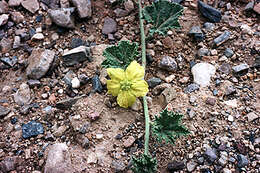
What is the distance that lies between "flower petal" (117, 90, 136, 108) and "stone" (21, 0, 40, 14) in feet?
4.80

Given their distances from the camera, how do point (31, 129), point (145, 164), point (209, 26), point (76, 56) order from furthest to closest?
point (209, 26), point (76, 56), point (31, 129), point (145, 164)

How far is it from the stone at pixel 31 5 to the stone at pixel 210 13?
169cm

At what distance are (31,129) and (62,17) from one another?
1.16 meters

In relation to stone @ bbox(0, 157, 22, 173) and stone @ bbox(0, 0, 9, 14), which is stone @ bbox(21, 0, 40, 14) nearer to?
stone @ bbox(0, 0, 9, 14)

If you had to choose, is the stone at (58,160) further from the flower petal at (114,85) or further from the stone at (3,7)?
the stone at (3,7)

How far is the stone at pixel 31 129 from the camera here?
9.15 ft

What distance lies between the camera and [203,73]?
3.01m

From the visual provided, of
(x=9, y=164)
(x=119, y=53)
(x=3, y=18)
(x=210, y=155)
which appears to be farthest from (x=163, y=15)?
(x=9, y=164)

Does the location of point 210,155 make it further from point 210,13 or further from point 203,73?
point 210,13

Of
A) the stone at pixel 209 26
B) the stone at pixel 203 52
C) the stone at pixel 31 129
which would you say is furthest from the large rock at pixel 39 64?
the stone at pixel 209 26

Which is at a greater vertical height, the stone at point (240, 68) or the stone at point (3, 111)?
the stone at point (240, 68)

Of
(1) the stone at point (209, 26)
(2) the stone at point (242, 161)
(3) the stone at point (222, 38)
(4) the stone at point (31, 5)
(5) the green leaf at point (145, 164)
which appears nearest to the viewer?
(5) the green leaf at point (145, 164)

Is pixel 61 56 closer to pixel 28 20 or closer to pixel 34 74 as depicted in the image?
pixel 34 74

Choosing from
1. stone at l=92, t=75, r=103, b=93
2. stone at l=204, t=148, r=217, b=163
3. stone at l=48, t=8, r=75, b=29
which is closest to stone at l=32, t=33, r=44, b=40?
stone at l=48, t=8, r=75, b=29
